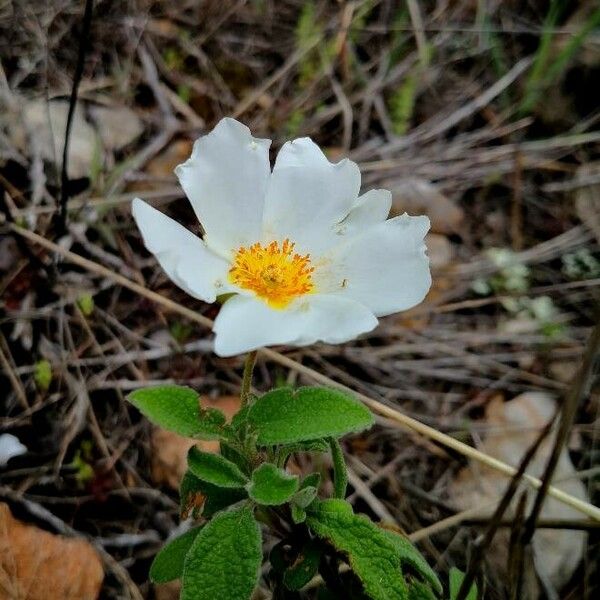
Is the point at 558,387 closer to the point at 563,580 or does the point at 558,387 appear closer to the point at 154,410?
the point at 563,580

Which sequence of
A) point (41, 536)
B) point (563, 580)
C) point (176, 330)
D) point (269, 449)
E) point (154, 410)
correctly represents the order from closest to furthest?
point (154, 410) < point (269, 449) < point (41, 536) < point (563, 580) < point (176, 330)

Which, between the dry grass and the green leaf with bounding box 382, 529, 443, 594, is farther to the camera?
the dry grass

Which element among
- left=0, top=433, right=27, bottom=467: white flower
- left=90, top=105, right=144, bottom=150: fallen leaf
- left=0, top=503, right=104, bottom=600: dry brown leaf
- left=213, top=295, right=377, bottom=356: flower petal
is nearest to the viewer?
left=213, top=295, right=377, bottom=356: flower petal

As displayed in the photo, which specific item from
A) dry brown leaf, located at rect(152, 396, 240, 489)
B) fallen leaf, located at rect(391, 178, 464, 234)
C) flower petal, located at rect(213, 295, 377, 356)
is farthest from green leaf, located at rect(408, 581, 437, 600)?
fallen leaf, located at rect(391, 178, 464, 234)

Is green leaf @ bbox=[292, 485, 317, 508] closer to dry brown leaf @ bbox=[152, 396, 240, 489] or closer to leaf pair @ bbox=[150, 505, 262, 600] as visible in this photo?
leaf pair @ bbox=[150, 505, 262, 600]

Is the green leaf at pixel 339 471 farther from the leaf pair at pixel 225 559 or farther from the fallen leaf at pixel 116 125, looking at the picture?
the fallen leaf at pixel 116 125

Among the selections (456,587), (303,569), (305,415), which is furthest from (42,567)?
(456,587)

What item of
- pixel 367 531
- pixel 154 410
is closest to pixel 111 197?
pixel 154 410
